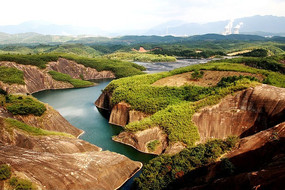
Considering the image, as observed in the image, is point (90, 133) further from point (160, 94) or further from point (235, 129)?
point (235, 129)

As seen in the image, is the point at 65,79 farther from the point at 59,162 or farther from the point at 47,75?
the point at 59,162

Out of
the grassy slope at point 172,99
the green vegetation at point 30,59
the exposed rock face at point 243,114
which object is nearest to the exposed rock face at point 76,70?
the green vegetation at point 30,59

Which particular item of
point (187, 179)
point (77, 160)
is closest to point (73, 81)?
point (77, 160)

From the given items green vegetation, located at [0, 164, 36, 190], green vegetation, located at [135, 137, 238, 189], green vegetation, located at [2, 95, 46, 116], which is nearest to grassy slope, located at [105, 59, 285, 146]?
green vegetation, located at [135, 137, 238, 189]

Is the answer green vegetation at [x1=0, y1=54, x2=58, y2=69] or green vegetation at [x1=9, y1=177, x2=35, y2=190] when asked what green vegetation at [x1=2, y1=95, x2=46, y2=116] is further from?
green vegetation at [x1=0, y1=54, x2=58, y2=69]

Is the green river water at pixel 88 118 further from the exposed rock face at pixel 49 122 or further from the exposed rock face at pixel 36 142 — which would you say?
the exposed rock face at pixel 36 142

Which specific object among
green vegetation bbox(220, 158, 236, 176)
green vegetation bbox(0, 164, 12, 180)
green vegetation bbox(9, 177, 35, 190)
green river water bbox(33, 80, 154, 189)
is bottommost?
green river water bbox(33, 80, 154, 189)

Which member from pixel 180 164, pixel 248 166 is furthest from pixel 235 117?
pixel 248 166
